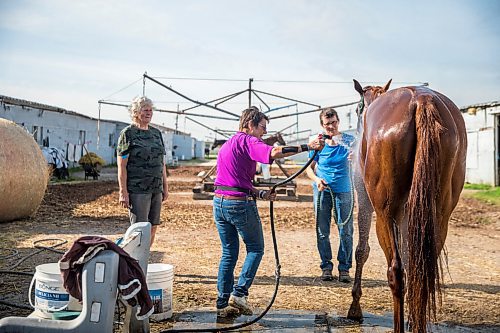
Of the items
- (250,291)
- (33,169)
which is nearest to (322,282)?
(250,291)

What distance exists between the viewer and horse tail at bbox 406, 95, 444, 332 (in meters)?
3.04

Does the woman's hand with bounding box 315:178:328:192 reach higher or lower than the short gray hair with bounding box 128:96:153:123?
lower

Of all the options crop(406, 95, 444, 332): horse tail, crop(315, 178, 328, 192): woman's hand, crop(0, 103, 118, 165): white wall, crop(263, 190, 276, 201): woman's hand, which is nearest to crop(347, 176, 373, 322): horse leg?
crop(315, 178, 328, 192): woman's hand

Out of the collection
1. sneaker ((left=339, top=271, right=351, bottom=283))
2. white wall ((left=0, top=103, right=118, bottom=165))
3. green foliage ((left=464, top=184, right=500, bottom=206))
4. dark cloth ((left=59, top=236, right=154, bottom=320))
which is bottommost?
sneaker ((left=339, top=271, right=351, bottom=283))

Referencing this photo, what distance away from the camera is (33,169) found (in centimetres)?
903

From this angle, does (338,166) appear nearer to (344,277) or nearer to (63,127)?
(344,277)

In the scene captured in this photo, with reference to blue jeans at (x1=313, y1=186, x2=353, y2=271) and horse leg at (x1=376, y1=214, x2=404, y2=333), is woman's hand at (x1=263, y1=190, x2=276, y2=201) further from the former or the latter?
blue jeans at (x1=313, y1=186, x2=353, y2=271)

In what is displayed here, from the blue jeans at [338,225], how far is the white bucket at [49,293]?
3.03m

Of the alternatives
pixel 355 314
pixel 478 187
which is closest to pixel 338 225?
pixel 355 314

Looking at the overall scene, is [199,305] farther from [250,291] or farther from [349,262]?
[349,262]

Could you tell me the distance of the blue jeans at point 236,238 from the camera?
3961 mm

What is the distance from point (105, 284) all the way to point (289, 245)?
4973 millimetres

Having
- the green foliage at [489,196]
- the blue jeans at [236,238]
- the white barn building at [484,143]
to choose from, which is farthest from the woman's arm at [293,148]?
the white barn building at [484,143]

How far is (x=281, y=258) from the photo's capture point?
6.52m
